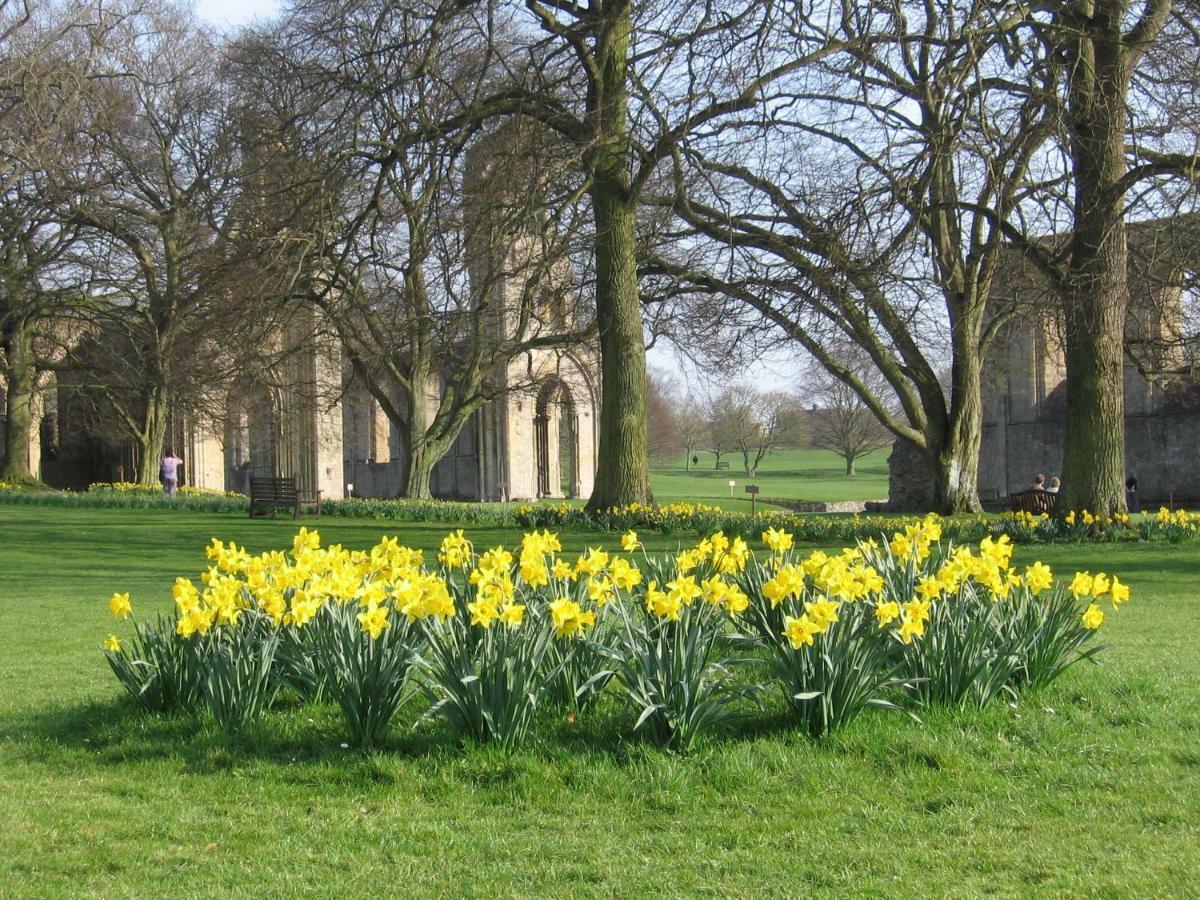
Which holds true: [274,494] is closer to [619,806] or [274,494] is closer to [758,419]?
[619,806]

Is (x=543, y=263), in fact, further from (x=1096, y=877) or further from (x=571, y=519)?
(x=1096, y=877)

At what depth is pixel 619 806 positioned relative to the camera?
428 cm

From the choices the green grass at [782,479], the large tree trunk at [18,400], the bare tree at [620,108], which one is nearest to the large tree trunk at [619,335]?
the bare tree at [620,108]

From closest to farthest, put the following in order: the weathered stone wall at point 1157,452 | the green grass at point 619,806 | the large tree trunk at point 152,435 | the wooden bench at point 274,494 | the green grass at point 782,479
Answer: the green grass at point 619,806 → the wooden bench at point 274,494 → the weathered stone wall at point 1157,452 → the large tree trunk at point 152,435 → the green grass at point 782,479

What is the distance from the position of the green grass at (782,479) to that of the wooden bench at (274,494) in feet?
66.7

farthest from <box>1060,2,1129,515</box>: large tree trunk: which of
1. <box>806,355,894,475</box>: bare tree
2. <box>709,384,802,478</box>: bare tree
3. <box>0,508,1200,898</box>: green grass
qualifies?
<box>709,384,802,478</box>: bare tree

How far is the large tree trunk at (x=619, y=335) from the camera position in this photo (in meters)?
16.1

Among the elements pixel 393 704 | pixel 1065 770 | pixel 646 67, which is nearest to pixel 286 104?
pixel 646 67

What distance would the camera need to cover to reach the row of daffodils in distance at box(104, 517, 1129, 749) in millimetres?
4723

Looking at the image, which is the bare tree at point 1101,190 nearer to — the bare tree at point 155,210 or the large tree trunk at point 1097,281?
the large tree trunk at point 1097,281

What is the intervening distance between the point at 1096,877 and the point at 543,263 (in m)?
11.6

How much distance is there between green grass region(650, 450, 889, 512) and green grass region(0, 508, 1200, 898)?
34562mm

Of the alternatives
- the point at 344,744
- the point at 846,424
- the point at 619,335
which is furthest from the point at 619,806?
the point at 846,424

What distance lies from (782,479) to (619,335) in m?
58.0
